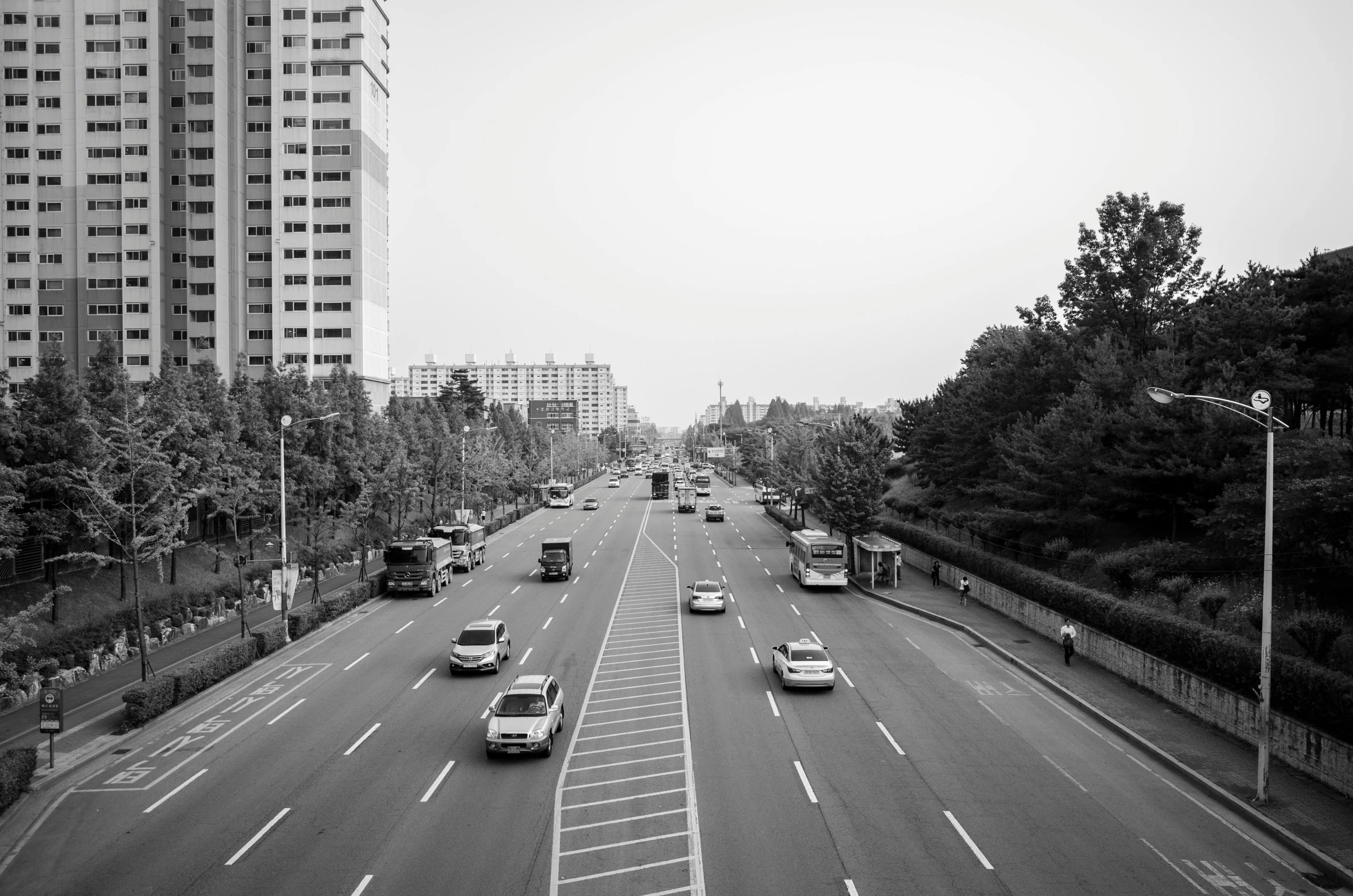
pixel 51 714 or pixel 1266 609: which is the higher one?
pixel 1266 609

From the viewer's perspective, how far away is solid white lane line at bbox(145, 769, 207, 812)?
56.3ft

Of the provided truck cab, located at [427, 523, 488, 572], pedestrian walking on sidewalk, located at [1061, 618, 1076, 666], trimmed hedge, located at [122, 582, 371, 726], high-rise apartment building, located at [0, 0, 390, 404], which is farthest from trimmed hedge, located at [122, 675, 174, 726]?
high-rise apartment building, located at [0, 0, 390, 404]

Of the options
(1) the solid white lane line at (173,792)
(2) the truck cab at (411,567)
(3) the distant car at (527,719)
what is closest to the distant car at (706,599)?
(2) the truck cab at (411,567)

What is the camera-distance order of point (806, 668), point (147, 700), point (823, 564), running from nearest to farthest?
point (147, 700) → point (806, 668) → point (823, 564)

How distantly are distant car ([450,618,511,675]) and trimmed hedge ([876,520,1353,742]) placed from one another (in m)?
20.1

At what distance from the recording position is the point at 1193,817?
16.8 metres

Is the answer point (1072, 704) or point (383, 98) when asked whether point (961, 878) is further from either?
point (383, 98)

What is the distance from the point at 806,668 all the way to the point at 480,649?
1029cm

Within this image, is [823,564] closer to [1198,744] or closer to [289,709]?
[1198,744]

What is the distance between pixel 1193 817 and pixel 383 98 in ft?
331

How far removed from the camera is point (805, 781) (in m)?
18.1

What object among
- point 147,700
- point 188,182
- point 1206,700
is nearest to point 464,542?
point 147,700

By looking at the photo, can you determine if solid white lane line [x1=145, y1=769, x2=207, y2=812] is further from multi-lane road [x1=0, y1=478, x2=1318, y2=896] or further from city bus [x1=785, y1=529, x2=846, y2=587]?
city bus [x1=785, y1=529, x2=846, y2=587]

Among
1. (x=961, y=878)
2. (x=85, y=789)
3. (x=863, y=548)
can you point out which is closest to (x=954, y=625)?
(x=863, y=548)
